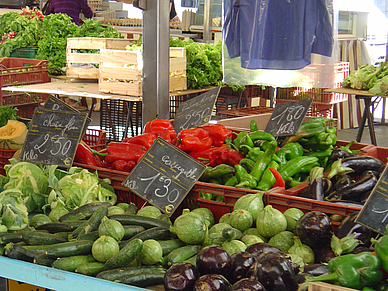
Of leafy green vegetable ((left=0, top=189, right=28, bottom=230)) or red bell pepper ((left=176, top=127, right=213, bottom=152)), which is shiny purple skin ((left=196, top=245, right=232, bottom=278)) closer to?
leafy green vegetable ((left=0, top=189, right=28, bottom=230))

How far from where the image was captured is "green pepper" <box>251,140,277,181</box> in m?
2.24

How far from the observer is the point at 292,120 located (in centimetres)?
261

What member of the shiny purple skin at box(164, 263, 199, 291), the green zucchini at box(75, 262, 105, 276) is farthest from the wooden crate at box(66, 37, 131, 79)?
the shiny purple skin at box(164, 263, 199, 291)

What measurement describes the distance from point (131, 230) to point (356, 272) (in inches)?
35.1

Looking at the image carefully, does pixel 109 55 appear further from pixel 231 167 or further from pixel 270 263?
pixel 270 263

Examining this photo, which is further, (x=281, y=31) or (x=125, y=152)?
(x=281, y=31)

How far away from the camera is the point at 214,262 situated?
4.40 ft

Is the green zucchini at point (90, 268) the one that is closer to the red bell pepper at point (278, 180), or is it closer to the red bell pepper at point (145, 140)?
the red bell pepper at point (278, 180)

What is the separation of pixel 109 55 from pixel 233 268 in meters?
4.00

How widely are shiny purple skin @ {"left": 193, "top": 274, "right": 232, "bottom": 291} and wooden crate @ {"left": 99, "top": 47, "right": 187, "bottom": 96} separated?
376cm

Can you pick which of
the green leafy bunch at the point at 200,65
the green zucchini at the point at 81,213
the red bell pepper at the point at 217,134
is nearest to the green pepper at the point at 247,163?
the red bell pepper at the point at 217,134

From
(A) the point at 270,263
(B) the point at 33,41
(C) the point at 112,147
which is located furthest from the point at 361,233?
(B) the point at 33,41

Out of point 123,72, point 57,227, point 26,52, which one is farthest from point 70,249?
point 26,52

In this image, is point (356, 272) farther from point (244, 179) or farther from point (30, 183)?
point (30, 183)
